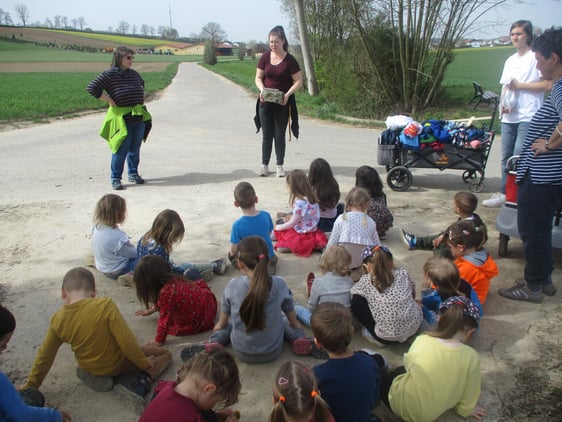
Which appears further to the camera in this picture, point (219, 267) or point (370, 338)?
point (219, 267)

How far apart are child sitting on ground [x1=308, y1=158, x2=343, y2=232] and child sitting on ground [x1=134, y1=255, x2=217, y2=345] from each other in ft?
6.47

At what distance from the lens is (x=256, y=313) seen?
2850 mm

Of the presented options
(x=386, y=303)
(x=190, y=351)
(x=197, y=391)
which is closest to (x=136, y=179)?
(x=190, y=351)

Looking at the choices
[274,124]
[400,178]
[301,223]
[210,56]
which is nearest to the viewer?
[301,223]

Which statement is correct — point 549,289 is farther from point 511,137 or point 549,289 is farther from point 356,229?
point 511,137

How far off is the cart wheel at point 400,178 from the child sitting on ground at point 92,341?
4.70m

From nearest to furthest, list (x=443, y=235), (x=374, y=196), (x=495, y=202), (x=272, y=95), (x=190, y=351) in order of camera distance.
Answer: (x=190, y=351)
(x=443, y=235)
(x=374, y=196)
(x=495, y=202)
(x=272, y=95)

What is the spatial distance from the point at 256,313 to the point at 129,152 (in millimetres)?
4616

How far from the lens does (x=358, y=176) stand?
488 cm

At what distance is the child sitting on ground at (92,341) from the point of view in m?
2.61

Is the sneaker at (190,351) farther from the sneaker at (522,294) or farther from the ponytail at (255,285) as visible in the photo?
the sneaker at (522,294)

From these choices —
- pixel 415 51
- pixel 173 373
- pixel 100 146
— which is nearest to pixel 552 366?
pixel 173 373

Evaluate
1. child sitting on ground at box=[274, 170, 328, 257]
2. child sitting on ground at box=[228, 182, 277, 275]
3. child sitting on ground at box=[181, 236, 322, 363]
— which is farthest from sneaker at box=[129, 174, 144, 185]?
child sitting on ground at box=[181, 236, 322, 363]

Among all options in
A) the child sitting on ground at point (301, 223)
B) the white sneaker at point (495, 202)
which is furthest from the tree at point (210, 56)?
the child sitting on ground at point (301, 223)
